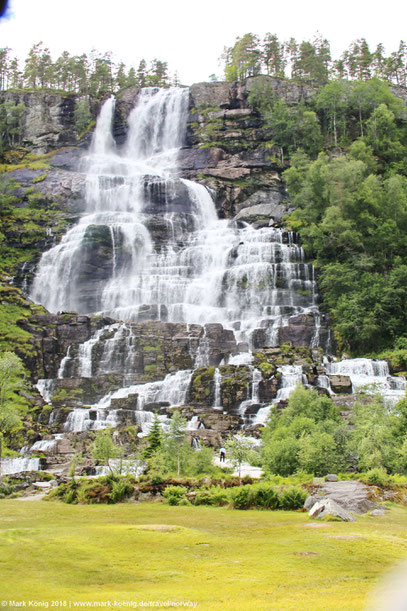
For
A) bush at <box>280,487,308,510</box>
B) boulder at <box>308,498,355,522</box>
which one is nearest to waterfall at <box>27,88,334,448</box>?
bush at <box>280,487,308,510</box>

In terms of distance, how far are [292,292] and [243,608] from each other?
1996 inches

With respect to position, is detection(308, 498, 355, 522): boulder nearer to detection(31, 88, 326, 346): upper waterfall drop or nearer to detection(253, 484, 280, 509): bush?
detection(253, 484, 280, 509): bush

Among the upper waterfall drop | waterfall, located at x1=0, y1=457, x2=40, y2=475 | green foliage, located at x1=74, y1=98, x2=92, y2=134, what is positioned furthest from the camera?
green foliage, located at x1=74, y1=98, x2=92, y2=134

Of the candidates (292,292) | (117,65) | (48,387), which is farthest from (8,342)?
(117,65)

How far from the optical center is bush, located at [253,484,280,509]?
15.9m

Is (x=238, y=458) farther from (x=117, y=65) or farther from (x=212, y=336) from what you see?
(x=117, y=65)

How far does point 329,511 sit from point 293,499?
8.44ft

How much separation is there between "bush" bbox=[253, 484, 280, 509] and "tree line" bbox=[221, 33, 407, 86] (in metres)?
92.7

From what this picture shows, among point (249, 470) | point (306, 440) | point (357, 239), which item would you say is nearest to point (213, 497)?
point (306, 440)

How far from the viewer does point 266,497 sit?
1593 centimetres

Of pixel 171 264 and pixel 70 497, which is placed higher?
pixel 171 264

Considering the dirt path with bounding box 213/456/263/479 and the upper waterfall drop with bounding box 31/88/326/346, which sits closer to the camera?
the dirt path with bounding box 213/456/263/479

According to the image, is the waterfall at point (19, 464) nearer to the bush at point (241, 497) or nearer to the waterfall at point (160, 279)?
the waterfall at point (160, 279)

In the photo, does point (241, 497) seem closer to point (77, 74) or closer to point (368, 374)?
point (368, 374)
